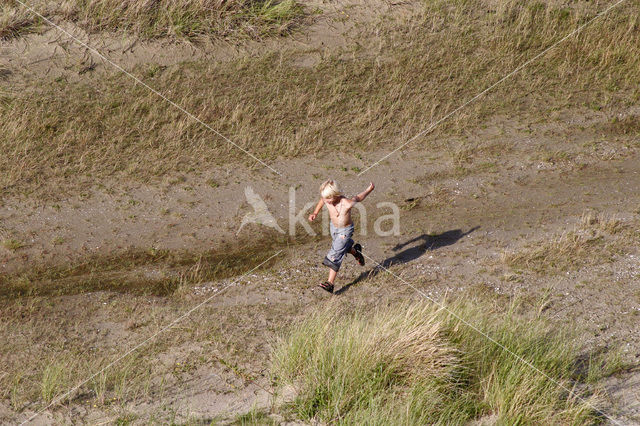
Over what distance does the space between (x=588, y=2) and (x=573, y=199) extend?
8774 millimetres

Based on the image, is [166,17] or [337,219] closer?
[337,219]

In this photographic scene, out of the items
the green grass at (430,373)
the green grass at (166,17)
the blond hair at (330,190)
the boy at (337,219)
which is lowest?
the green grass at (430,373)

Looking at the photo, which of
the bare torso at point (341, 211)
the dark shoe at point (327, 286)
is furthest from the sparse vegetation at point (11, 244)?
the bare torso at point (341, 211)

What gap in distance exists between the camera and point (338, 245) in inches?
413

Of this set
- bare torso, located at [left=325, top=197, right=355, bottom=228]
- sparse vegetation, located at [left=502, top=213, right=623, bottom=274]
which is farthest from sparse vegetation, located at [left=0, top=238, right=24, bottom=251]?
sparse vegetation, located at [left=502, top=213, right=623, bottom=274]

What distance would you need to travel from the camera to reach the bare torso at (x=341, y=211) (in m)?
10.3

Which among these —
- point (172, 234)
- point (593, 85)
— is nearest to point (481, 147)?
point (593, 85)

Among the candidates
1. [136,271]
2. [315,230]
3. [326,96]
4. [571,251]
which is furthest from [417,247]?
[326,96]

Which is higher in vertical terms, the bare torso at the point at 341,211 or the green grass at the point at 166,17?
the green grass at the point at 166,17

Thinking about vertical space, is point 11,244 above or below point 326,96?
below

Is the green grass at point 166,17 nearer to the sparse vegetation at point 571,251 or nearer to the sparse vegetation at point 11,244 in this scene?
the sparse vegetation at point 11,244

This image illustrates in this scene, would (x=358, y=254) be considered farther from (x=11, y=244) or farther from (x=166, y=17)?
(x=166, y=17)

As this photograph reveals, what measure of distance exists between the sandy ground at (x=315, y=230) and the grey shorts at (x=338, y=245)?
2.01 ft

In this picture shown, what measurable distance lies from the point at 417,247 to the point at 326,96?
218 inches
